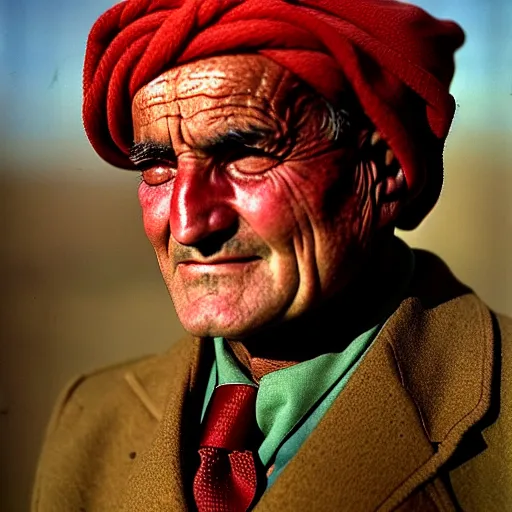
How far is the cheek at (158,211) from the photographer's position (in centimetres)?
152

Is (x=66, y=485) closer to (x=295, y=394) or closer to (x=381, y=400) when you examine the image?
(x=295, y=394)

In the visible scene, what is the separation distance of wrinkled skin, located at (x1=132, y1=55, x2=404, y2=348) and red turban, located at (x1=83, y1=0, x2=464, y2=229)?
0.14ft

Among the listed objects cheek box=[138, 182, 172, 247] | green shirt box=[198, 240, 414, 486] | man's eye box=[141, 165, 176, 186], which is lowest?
green shirt box=[198, 240, 414, 486]

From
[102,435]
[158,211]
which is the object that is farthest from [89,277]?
[158,211]

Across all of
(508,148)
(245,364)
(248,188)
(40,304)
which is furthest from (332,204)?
(40,304)

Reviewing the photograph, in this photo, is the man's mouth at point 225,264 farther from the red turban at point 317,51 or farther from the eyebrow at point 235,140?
the red turban at point 317,51

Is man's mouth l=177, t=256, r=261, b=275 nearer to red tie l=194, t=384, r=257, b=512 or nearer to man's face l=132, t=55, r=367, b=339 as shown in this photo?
man's face l=132, t=55, r=367, b=339

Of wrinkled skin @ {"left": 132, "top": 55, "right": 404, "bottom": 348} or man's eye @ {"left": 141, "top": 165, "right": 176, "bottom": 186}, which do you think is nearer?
wrinkled skin @ {"left": 132, "top": 55, "right": 404, "bottom": 348}

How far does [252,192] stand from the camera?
142 centimetres

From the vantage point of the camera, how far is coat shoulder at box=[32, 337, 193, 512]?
1.96m

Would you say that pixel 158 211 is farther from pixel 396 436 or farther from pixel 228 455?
pixel 396 436

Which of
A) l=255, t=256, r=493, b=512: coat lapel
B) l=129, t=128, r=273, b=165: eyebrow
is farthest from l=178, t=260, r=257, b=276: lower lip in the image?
l=255, t=256, r=493, b=512: coat lapel

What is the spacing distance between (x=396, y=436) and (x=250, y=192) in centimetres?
59

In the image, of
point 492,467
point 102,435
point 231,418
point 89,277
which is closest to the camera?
point 492,467
